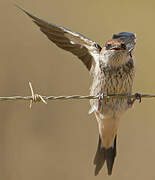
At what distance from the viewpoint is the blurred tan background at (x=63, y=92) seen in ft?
10.0

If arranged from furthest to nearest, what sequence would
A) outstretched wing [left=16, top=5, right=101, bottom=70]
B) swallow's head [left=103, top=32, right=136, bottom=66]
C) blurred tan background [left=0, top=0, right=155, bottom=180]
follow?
blurred tan background [left=0, top=0, right=155, bottom=180]
outstretched wing [left=16, top=5, right=101, bottom=70]
swallow's head [left=103, top=32, right=136, bottom=66]

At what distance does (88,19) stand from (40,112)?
651 millimetres

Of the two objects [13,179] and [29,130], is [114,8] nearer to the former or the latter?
[29,130]

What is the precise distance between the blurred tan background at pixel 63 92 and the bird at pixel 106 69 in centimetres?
66

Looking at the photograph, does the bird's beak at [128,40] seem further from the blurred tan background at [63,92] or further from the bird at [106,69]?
the blurred tan background at [63,92]

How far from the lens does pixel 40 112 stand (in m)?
3.12

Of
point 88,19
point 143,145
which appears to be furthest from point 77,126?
point 88,19

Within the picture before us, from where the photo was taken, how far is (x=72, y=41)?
2.36 metres

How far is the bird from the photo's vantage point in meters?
2.19

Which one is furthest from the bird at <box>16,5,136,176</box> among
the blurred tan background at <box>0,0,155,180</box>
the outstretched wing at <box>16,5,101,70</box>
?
the blurred tan background at <box>0,0,155,180</box>

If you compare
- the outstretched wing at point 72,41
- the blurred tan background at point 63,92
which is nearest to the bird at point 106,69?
the outstretched wing at point 72,41

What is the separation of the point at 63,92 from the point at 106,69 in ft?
3.04

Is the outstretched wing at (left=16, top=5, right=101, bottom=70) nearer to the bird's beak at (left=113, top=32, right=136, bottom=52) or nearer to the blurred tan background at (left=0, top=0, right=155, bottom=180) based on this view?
the bird's beak at (left=113, top=32, right=136, bottom=52)

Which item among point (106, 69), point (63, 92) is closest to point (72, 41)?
point (106, 69)
